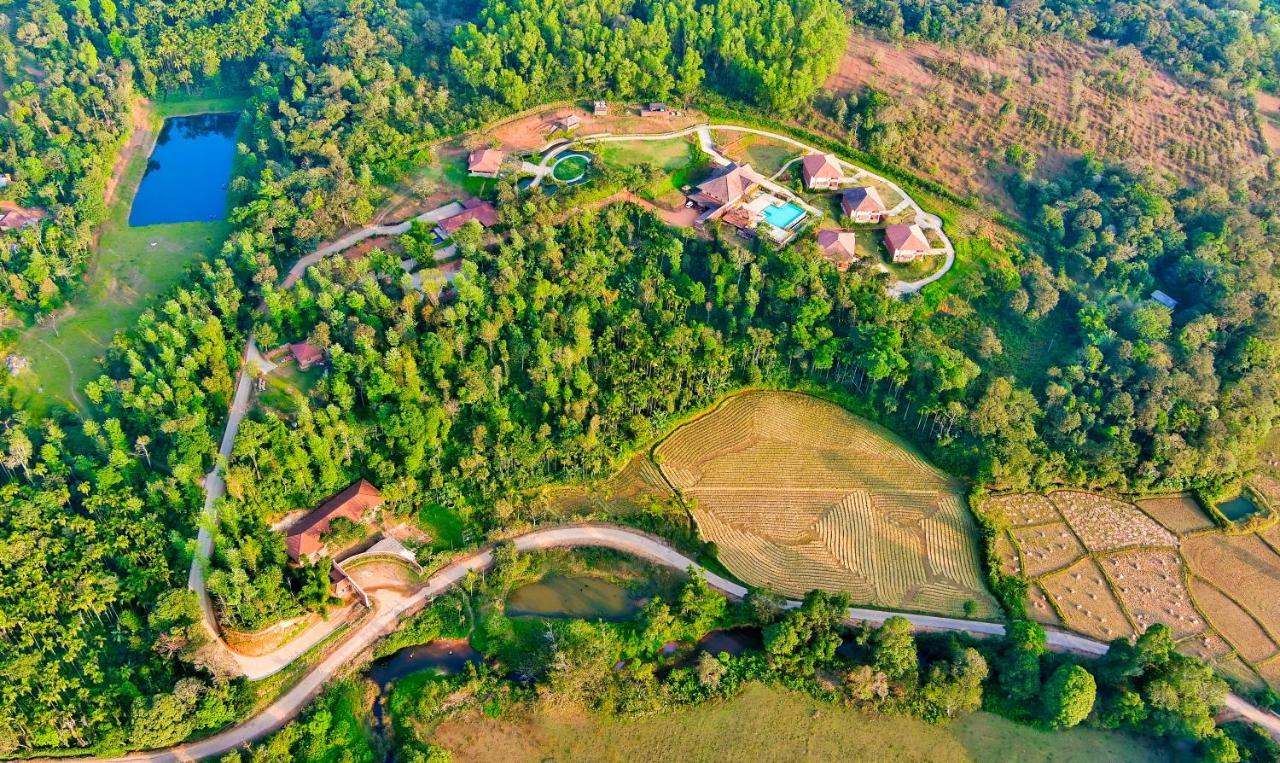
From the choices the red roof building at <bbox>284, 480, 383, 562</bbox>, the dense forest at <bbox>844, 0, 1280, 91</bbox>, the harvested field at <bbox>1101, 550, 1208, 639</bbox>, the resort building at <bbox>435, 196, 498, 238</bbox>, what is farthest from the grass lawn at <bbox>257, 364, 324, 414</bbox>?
the dense forest at <bbox>844, 0, 1280, 91</bbox>

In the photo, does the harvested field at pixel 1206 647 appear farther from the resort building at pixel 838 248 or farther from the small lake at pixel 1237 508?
the resort building at pixel 838 248

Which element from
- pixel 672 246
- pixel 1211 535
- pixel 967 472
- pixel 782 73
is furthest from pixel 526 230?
pixel 1211 535

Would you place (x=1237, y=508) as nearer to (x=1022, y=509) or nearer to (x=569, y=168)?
(x=1022, y=509)

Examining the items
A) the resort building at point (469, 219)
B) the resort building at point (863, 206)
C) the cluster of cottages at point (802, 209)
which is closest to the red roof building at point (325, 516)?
the resort building at point (469, 219)

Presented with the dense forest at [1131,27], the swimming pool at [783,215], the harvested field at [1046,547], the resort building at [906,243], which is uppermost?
the dense forest at [1131,27]

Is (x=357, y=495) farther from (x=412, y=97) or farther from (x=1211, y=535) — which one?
(x=1211, y=535)
